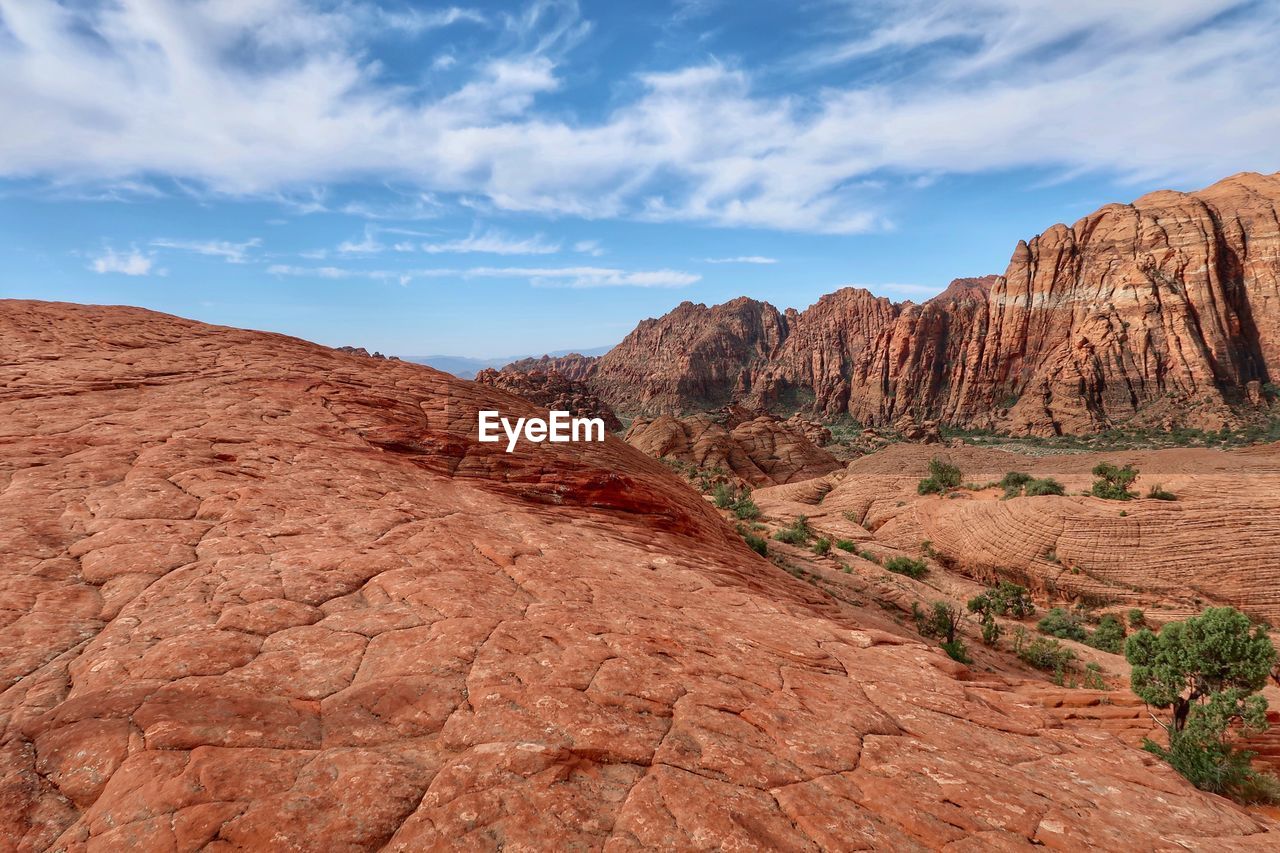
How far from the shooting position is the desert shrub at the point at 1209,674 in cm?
985

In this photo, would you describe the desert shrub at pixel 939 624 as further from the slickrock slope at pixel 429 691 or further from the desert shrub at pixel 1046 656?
the slickrock slope at pixel 429 691

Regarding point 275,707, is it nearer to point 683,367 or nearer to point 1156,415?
point 1156,415

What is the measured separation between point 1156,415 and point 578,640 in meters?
103

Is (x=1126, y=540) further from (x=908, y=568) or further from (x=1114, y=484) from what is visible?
(x=908, y=568)

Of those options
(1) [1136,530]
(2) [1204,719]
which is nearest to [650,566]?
(2) [1204,719]

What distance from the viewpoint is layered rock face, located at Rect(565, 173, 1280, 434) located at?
79.1 m

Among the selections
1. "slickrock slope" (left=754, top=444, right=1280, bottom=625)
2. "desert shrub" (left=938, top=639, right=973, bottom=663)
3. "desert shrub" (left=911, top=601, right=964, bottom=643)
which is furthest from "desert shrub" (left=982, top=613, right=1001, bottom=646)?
"slickrock slope" (left=754, top=444, right=1280, bottom=625)

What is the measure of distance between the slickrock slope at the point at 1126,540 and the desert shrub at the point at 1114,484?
0.75 m

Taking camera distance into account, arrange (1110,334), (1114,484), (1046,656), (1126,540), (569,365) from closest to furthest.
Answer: (1046,656), (1126,540), (1114,484), (1110,334), (569,365)

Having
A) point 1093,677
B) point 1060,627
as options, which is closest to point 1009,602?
point 1060,627

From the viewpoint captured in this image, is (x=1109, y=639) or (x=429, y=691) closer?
(x=429, y=691)

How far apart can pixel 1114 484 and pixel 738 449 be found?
105 feet

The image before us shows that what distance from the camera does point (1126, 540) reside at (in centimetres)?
2694

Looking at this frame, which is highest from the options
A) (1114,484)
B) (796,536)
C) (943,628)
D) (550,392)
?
(550,392)
